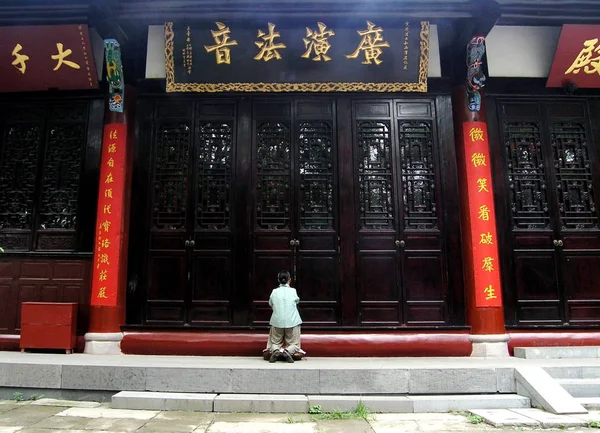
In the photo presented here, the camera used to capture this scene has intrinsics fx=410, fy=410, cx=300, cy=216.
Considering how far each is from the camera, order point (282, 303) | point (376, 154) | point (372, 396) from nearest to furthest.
A: 1. point (372, 396)
2. point (282, 303)
3. point (376, 154)

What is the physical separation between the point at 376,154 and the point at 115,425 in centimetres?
459

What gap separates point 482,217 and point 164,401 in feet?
15.0

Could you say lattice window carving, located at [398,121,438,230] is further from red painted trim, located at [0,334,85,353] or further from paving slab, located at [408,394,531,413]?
red painted trim, located at [0,334,85,353]

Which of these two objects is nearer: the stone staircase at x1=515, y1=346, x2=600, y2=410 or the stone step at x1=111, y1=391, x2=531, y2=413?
the stone step at x1=111, y1=391, x2=531, y2=413

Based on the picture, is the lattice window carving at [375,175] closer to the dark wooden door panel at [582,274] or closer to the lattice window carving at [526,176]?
the lattice window carving at [526,176]

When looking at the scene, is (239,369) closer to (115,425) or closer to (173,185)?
(115,425)

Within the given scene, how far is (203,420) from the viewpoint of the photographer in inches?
150

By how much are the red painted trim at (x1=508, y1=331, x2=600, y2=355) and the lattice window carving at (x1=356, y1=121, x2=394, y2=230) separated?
2.26m

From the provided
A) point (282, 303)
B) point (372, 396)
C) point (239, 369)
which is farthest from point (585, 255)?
point (239, 369)

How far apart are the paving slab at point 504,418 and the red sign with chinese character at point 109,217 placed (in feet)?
15.2

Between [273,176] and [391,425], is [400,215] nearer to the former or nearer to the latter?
[273,176]

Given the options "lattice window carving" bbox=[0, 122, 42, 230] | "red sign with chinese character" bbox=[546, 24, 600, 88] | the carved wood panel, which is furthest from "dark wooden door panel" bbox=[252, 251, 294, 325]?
"red sign with chinese character" bbox=[546, 24, 600, 88]

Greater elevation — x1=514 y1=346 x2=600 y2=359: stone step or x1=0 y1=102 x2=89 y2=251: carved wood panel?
x1=0 y1=102 x2=89 y2=251: carved wood panel

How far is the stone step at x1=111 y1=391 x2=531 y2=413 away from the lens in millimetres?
4090
